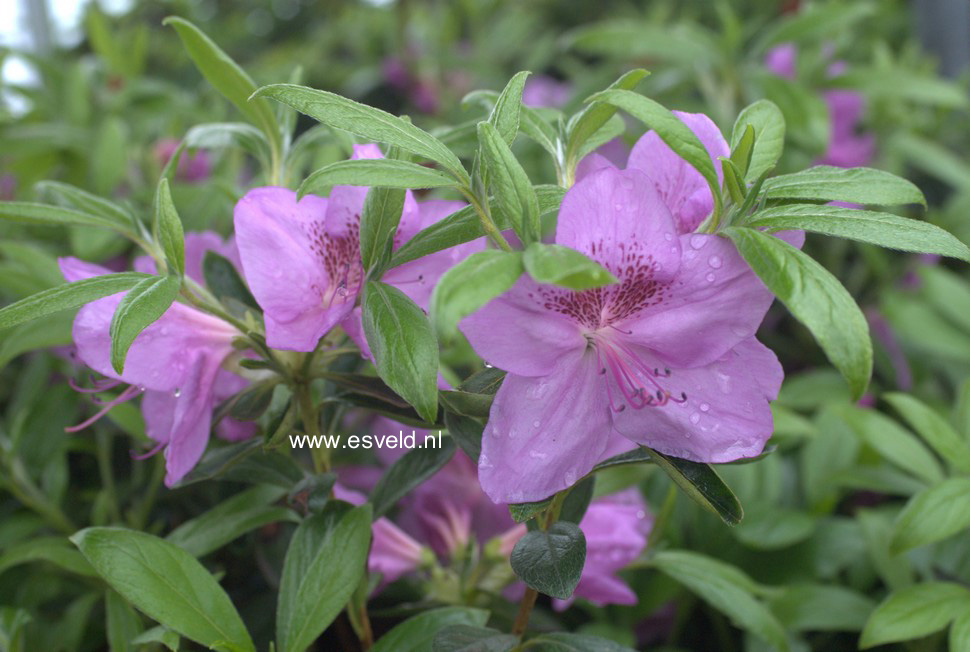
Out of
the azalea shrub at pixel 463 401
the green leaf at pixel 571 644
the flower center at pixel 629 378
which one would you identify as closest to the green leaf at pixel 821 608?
the azalea shrub at pixel 463 401

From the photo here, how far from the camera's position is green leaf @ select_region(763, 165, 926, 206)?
0.60m

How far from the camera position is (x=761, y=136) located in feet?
2.18

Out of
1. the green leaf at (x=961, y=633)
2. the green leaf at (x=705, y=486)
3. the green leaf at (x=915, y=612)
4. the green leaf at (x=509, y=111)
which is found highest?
the green leaf at (x=509, y=111)

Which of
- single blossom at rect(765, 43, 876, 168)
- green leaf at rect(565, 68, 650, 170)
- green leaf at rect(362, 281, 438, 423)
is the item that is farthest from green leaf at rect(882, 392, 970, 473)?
single blossom at rect(765, 43, 876, 168)

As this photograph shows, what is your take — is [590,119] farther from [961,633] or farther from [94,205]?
[961,633]

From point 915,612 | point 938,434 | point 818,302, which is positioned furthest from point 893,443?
point 818,302

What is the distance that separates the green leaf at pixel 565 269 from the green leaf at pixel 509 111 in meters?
0.13

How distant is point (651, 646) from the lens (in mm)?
1130

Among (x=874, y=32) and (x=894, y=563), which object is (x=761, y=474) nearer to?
(x=894, y=563)

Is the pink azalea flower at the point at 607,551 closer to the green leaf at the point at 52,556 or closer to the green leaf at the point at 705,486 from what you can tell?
the green leaf at the point at 705,486

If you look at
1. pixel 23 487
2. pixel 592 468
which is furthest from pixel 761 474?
pixel 23 487

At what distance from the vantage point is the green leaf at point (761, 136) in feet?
2.07

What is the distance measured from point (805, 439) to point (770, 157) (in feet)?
2.42

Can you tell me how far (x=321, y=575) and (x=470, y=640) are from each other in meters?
0.12
